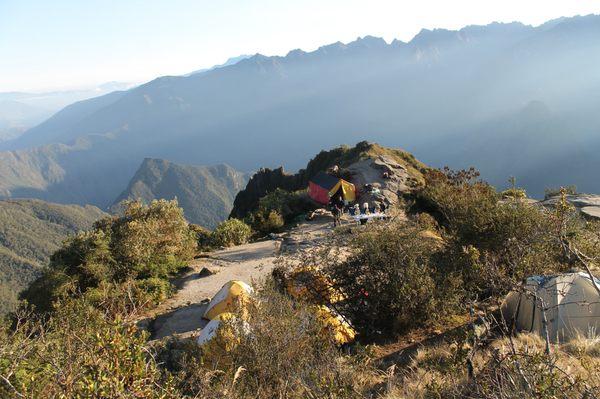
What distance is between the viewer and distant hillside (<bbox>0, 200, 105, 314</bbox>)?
94.8 meters

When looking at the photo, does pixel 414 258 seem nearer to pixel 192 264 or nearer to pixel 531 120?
pixel 192 264

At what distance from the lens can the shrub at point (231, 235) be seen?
2234cm

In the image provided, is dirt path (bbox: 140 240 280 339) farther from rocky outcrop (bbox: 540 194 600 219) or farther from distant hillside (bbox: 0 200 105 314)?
distant hillside (bbox: 0 200 105 314)

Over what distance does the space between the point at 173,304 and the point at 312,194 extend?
51.6 feet

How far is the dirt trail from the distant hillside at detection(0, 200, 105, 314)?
77813 millimetres

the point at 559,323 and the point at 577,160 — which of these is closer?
the point at 559,323

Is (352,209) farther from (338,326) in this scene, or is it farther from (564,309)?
(564,309)

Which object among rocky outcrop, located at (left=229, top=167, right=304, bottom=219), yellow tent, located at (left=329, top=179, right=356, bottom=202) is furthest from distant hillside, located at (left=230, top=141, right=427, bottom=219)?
yellow tent, located at (left=329, top=179, right=356, bottom=202)

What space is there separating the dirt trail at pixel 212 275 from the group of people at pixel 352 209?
2.56 ft

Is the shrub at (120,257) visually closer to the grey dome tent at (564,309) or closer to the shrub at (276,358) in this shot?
the shrub at (276,358)

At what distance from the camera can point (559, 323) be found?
8.84 metres

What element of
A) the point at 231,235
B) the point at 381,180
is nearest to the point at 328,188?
the point at 381,180

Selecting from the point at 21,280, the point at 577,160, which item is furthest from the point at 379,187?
the point at 577,160

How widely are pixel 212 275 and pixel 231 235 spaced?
5789mm
